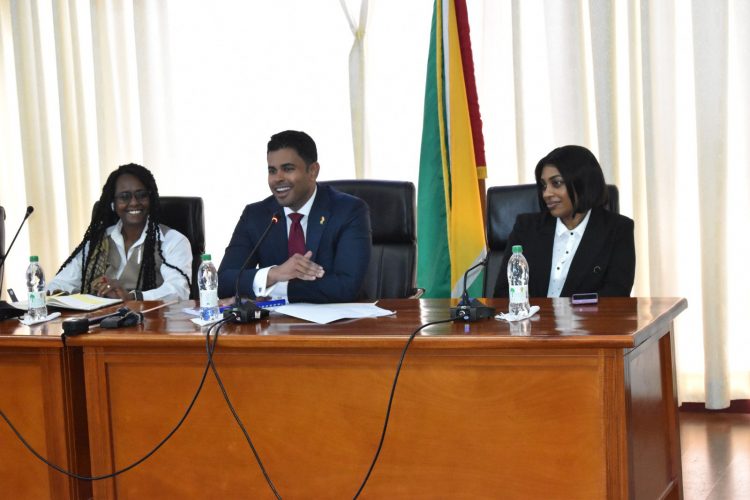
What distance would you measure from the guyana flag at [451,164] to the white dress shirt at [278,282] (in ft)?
2.45

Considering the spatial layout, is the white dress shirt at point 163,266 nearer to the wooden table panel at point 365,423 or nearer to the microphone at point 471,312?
the wooden table panel at point 365,423

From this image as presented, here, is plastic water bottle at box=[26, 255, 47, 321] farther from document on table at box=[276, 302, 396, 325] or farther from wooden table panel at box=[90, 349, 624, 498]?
document on table at box=[276, 302, 396, 325]

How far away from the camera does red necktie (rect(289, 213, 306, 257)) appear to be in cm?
305

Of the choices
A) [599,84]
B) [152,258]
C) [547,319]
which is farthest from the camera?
[599,84]

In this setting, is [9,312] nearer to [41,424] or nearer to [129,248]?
[41,424]

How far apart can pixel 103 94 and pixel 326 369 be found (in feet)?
10.1

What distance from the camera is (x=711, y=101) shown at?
3621 millimetres

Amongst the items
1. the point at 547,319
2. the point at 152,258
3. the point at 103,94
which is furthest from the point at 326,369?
the point at 103,94

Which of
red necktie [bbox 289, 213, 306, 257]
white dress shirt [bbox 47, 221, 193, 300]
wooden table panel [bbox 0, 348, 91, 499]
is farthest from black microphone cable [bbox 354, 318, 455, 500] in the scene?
white dress shirt [bbox 47, 221, 193, 300]

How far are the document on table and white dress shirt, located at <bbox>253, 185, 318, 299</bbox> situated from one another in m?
0.30

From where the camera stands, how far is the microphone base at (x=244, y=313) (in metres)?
2.31

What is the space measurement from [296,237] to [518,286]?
1.05 meters

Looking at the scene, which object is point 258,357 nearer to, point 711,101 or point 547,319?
point 547,319

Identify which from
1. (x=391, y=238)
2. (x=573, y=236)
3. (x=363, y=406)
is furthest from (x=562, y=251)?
(x=363, y=406)
